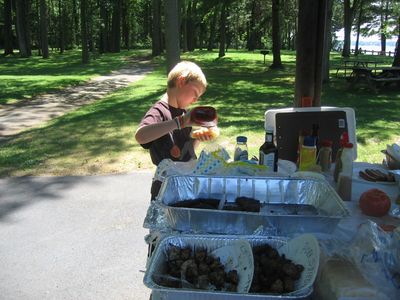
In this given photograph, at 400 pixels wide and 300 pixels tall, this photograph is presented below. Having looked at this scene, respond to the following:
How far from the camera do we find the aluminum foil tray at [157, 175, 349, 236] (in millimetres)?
1729

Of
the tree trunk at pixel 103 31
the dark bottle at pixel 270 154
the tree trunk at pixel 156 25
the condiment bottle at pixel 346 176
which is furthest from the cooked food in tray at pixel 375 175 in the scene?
the tree trunk at pixel 103 31

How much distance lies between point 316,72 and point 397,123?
5231 mm

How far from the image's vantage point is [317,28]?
381cm

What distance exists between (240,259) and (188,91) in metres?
1.32

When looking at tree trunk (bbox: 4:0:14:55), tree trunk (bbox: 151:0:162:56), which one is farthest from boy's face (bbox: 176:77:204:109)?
tree trunk (bbox: 4:0:14:55)

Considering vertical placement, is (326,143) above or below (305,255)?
above

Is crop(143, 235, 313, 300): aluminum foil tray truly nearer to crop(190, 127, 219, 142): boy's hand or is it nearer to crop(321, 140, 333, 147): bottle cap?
crop(190, 127, 219, 142): boy's hand

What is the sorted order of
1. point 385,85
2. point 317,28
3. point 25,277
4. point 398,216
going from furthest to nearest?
point 385,85, point 317,28, point 25,277, point 398,216

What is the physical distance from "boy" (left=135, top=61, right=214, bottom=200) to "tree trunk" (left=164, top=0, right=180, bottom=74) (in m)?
6.20

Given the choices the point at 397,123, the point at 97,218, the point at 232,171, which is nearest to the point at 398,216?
the point at 232,171

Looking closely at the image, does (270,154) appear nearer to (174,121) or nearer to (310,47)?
(174,121)

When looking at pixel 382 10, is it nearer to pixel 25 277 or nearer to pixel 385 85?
pixel 385 85

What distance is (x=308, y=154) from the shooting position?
248 centimetres

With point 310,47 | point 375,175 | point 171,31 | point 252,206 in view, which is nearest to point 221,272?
point 252,206
